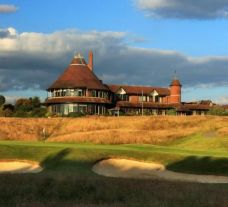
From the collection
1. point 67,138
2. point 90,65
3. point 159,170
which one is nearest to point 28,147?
point 159,170

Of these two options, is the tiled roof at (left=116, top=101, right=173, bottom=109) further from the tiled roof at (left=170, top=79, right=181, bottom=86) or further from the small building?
the tiled roof at (left=170, top=79, right=181, bottom=86)

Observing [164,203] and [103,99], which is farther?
[103,99]

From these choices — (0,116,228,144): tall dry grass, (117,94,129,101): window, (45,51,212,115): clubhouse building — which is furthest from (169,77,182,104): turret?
(0,116,228,144): tall dry grass

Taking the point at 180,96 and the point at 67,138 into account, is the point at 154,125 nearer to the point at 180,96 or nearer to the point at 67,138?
the point at 67,138

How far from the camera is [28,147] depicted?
3619 centimetres

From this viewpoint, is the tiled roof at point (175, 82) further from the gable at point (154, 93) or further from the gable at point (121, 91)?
the gable at point (121, 91)

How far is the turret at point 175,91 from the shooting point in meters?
116

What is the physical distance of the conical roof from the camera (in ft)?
319

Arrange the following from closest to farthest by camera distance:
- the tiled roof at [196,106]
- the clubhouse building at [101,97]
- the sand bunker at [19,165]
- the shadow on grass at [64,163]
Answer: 1. the shadow on grass at [64,163]
2. the sand bunker at [19,165]
3. the clubhouse building at [101,97]
4. the tiled roof at [196,106]

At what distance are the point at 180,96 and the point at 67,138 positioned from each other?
68.0m

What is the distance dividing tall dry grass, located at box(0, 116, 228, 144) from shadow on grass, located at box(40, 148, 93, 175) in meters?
17.0

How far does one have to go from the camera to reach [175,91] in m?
117

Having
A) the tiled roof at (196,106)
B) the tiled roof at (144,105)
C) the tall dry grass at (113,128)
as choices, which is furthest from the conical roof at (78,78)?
the tall dry grass at (113,128)

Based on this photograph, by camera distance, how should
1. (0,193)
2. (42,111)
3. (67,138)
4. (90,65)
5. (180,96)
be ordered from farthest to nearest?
(180,96) < (90,65) < (42,111) < (67,138) < (0,193)
